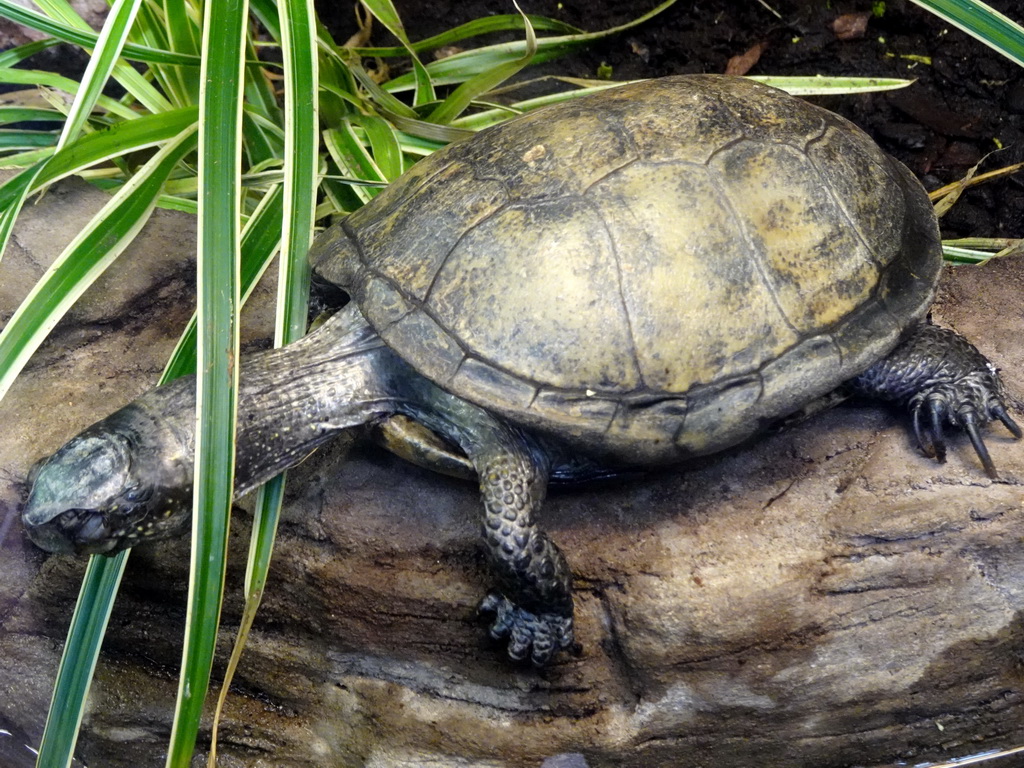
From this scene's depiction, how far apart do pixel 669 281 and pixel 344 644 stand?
124 centimetres

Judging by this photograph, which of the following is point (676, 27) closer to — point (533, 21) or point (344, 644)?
point (533, 21)

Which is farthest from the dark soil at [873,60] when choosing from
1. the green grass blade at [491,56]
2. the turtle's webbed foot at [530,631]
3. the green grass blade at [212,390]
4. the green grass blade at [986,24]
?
the turtle's webbed foot at [530,631]

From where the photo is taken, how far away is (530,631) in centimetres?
202

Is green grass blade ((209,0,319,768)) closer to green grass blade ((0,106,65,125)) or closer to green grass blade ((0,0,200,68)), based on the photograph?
green grass blade ((0,0,200,68))

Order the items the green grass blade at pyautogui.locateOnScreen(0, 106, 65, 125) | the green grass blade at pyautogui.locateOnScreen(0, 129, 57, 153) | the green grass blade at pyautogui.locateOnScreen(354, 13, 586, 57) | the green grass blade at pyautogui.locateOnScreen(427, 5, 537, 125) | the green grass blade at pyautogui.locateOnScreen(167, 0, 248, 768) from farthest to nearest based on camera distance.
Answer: the green grass blade at pyautogui.locateOnScreen(354, 13, 586, 57)
the green grass blade at pyautogui.locateOnScreen(427, 5, 537, 125)
the green grass blade at pyautogui.locateOnScreen(0, 106, 65, 125)
the green grass blade at pyautogui.locateOnScreen(0, 129, 57, 153)
the green grass blade at pyautogui.locateOnScreen(167, 0, 248, 768)

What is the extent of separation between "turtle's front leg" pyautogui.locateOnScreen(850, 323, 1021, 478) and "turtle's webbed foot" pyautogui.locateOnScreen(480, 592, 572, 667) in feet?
3.42

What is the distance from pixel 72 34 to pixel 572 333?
1.91 m

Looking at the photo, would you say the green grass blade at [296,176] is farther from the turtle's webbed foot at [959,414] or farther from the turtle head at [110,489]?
the turtle's webbed foot at [959,414]

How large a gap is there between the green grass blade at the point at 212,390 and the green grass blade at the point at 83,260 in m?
0.56

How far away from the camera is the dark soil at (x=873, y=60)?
3541 millimetres

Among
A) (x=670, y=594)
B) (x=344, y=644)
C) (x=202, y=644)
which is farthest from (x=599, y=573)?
(x=202, y=644)

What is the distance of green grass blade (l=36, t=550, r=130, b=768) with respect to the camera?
1889 mm

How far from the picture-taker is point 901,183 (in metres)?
2.43

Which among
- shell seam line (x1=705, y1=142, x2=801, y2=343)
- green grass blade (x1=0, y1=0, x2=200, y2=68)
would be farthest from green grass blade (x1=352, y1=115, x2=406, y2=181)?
shell seam line (x1=705, y1=142, x2=801, y2=343)
